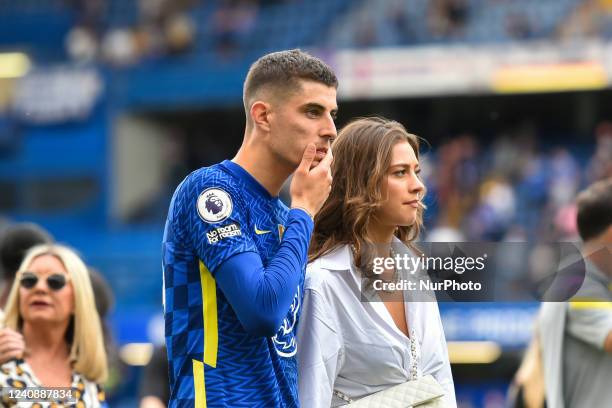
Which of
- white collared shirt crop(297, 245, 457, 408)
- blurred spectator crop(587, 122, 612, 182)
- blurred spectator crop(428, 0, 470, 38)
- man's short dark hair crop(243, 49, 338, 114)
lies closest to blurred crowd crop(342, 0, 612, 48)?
blurred spectator crop(428, 0, 470, 38)

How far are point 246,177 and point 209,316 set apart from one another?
46 cm

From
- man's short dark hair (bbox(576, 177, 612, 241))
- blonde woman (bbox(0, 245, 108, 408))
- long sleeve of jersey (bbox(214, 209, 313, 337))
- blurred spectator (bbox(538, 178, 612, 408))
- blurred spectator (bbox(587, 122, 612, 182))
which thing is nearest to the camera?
long sleeve of jersey (bbox(214, 209, 313, 337))

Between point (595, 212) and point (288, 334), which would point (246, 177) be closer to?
point (288, 334)

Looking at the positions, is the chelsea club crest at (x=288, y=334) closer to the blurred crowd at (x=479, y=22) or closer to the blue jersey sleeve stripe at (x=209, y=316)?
the blue jersey sleeve stripe at (x=209, y=316)

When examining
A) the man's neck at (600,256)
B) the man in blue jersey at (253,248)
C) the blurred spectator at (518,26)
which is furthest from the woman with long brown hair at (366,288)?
the blurred spectator at (518,26)

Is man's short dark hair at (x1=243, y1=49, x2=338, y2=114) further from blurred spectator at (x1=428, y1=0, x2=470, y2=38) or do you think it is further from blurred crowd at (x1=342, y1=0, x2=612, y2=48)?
blurred spectator at (x1=428, y1=0, x2=470, y2=38)

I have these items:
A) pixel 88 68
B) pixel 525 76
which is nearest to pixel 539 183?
pixel 525 76

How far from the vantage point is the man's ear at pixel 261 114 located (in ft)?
12.7

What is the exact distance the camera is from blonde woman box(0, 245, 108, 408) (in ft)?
16.9

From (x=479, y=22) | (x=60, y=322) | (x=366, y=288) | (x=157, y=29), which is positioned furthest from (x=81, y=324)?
(x=157, y=29)

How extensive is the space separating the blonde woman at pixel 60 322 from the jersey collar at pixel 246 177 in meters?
1.60

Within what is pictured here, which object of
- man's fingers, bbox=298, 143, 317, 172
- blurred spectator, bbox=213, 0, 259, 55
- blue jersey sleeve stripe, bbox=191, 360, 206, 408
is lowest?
blue jersey sleeve stripe, bbox=191, 360, 206, 408

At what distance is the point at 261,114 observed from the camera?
3.90 metres

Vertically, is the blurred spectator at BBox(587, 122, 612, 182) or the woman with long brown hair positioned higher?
the blurred spectator at BBox(587, 122, 612, 182)
